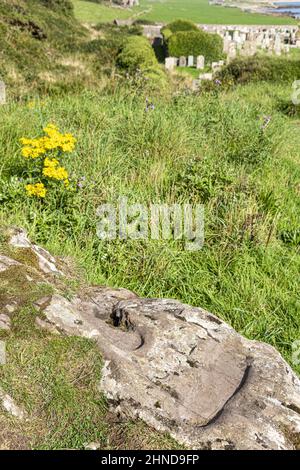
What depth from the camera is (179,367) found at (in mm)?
2699

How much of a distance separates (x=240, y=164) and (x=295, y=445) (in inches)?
172

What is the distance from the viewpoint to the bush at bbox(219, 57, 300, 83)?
14.8m

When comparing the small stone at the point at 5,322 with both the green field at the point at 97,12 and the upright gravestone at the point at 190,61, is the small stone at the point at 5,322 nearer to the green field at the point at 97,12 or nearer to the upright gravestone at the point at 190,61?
the upright gravestone at the point at 190,61

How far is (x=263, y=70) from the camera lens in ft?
49.6

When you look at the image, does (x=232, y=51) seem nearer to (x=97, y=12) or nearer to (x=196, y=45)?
(x=196, y=45)

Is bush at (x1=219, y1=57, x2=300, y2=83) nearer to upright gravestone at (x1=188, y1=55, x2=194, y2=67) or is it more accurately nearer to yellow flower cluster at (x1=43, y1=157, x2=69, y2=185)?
upright gravestone at (x1=188, y1=55, x2=194, y2=67)

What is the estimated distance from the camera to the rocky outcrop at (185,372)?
2334 millimetres

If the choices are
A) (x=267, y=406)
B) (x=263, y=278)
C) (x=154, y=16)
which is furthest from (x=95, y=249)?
(x=154, y=16)

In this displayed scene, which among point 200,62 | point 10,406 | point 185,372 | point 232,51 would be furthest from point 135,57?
point 10,406

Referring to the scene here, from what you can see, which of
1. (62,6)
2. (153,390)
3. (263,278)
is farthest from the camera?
(62,6)

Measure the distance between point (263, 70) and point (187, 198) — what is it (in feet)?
36.7

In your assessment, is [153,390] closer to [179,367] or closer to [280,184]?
[179,367]

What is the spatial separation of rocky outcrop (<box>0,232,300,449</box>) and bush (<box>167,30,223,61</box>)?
2127cm

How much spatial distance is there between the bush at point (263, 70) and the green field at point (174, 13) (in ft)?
85.0
